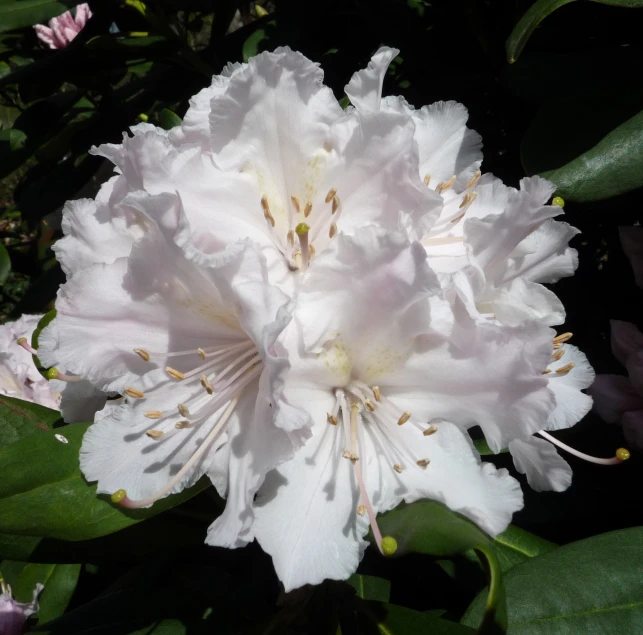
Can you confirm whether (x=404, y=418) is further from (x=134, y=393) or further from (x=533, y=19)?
(x=533, y=19)

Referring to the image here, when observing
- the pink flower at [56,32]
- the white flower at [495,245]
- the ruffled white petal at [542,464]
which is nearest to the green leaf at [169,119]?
the white flower at [495,245]

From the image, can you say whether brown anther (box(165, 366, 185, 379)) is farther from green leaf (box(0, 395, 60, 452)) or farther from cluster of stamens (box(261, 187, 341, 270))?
green leaf (box(0, 395, 60, 452))

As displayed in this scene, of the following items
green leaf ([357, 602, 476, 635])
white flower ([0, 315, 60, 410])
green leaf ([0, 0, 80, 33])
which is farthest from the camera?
green leaf ([0, 0, 80, 33])

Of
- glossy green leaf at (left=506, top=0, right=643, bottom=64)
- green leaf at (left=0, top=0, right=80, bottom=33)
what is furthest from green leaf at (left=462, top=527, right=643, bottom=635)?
green leaf at (left=0, top=0, right=80, bottom=33)

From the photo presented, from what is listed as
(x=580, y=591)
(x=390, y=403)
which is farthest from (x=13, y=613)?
(x=580, y=591)

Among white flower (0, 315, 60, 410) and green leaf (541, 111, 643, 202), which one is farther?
white flower (0, 315, 60, 410)

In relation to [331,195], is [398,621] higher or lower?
lower

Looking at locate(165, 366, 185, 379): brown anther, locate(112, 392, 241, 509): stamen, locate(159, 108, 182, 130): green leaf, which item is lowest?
locate(112, 392, 241, 509): stamen
